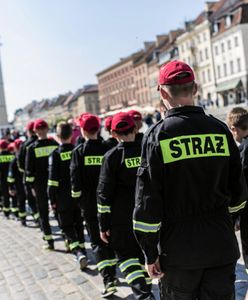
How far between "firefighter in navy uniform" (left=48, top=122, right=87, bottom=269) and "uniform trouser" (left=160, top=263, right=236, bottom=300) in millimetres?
3612

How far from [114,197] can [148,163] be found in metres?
1.87

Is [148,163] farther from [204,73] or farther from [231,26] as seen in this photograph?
[204,73]

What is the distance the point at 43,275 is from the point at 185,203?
3.95 meters

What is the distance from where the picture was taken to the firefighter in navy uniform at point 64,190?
21.1ft

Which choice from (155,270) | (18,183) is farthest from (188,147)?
(18,183)

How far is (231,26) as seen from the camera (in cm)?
6100

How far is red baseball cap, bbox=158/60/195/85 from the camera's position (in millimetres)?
2881

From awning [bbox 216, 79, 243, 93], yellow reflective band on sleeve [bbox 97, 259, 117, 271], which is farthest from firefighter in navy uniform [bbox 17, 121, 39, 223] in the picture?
awning [bbox 216, 79, 243, 93]

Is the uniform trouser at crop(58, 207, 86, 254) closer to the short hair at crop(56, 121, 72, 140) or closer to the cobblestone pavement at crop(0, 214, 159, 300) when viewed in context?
the cobblestone pavement at crop(0, 214, 159, 300)

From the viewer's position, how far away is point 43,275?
6.21 metres

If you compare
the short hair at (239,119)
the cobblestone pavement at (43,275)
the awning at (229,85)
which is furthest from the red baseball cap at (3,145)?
the awning at (229,85)

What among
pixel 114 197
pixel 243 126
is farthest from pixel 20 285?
pixel 243 126

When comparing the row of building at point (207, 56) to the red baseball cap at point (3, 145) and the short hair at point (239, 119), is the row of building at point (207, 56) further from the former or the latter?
the short hair at point (239, 119)

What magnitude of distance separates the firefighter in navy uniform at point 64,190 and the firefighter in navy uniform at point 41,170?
103 centimetres
